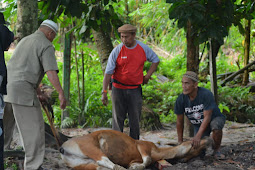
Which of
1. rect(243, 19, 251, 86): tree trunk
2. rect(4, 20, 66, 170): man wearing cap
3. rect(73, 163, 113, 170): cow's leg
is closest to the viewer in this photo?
rect(73, 163, 113, 170): cow's leg

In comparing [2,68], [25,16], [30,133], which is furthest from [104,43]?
[2,68]

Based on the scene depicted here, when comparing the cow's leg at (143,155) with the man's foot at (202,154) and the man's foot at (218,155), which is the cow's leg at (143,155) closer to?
the man's foot at (202,154)

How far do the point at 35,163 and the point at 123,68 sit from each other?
212cm

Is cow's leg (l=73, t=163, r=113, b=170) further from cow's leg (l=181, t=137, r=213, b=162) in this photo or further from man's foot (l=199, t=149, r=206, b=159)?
man's foot (l=199, t=149, r=206, b=159)

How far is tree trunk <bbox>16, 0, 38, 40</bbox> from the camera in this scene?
4.64 m

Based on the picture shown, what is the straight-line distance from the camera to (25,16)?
466 centimetres

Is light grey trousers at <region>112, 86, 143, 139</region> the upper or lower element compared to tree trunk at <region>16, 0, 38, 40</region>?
lower

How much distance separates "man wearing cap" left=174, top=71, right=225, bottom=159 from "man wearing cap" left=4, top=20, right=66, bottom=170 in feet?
5.97

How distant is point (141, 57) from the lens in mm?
5293

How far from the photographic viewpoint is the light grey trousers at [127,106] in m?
5.37

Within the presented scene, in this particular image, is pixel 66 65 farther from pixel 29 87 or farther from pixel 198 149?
pixel 198 149

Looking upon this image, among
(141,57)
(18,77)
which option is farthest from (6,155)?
(141,57)

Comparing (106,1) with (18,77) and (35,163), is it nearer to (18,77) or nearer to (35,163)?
(18,77)

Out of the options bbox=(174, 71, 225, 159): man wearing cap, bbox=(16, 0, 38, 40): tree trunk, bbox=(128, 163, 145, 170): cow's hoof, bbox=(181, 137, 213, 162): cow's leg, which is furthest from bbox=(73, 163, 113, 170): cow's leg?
bbox=(16, 0, 38, 40): tree trunk
